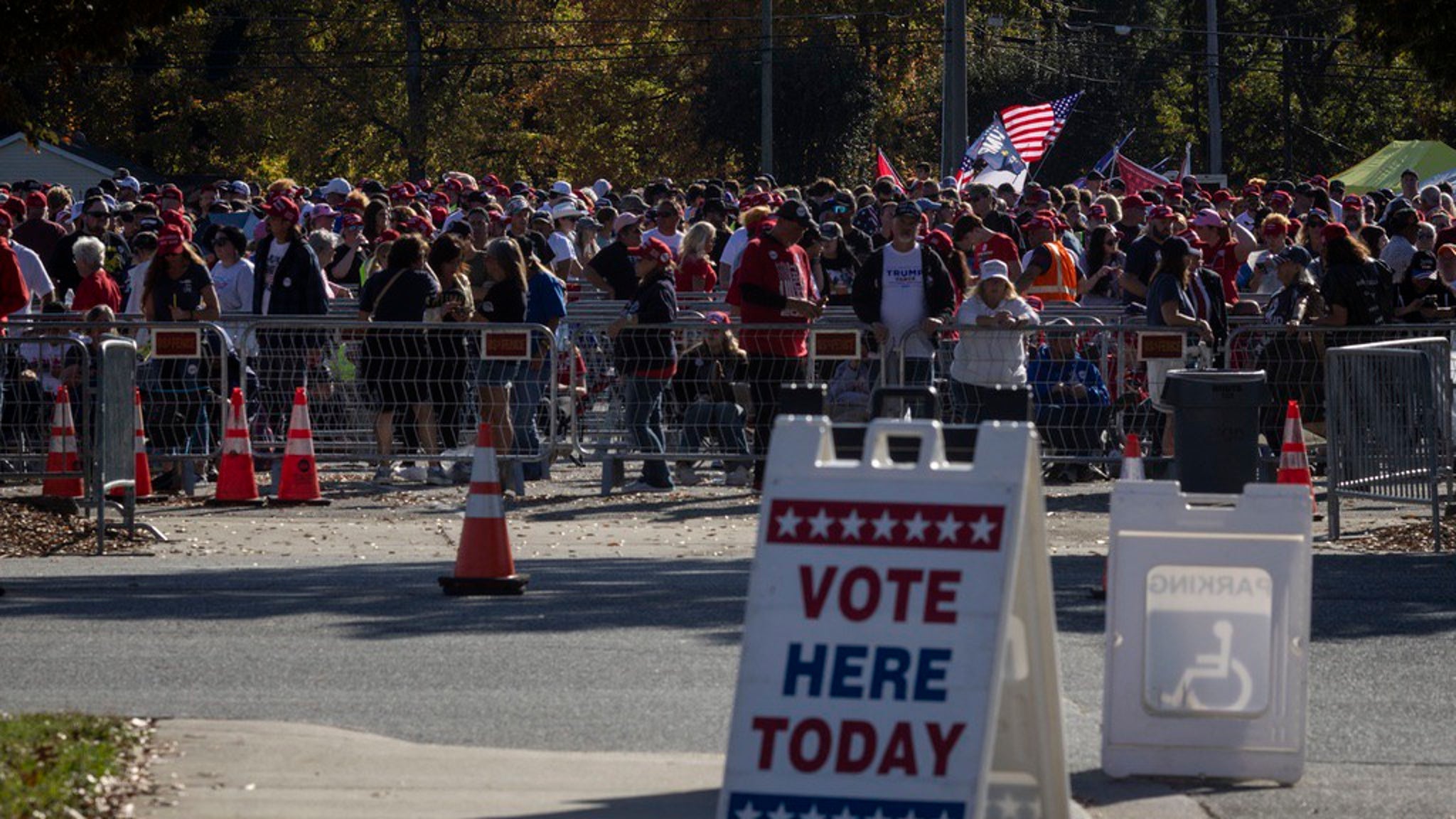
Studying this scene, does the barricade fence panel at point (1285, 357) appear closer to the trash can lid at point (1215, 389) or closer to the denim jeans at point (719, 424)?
the denim jeans at point (719, 424)

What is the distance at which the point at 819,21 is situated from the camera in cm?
7388

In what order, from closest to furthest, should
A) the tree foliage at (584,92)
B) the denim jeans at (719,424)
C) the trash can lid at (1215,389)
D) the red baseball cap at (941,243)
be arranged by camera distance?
1. the trash can lid at (1215,389)
2. the denim jeans at (719,424)
3. the red baseball cap at (941,243)
4. the tree foliage at (584,92)

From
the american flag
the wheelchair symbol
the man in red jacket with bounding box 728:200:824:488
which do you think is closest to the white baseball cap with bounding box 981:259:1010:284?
the man in red jacket with bounding box 728:200:824:488

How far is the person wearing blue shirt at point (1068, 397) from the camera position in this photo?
55.3ft

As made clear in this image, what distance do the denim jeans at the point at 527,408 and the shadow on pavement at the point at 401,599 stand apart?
401cm

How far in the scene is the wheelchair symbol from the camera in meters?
7.44

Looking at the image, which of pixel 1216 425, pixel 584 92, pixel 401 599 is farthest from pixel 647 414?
pixel 584 92

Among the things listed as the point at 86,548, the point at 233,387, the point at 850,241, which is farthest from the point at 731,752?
the point at 850,241

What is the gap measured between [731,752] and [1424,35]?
10639mm

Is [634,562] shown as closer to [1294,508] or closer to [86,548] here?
[86,548]

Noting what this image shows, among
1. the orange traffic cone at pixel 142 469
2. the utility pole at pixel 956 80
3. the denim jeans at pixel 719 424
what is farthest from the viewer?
the utility pole at pixel 956 80

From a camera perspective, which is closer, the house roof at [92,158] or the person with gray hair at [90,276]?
the person with gray hair at [90,276]

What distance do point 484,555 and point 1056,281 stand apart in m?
9.42

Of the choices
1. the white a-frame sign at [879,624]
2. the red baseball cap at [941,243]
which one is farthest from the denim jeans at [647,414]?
the white a-frame sign at [879,624]
